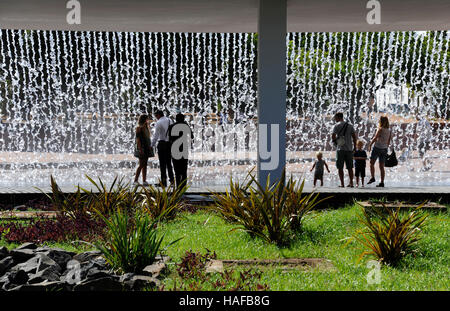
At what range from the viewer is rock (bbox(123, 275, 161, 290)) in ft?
14.3

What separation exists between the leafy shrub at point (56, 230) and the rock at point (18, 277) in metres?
1.70

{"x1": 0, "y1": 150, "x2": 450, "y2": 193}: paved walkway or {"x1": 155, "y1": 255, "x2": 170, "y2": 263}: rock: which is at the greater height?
{"x1": 0, "y1": 150, "x2": 450, "y2": 193}: paved walkway

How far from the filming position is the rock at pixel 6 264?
4.85 meters

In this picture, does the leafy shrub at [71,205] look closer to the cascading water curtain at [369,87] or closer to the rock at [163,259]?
the rock at [163,259]

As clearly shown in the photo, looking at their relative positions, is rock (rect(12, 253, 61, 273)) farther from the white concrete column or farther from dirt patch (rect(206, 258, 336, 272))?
the white concrete column

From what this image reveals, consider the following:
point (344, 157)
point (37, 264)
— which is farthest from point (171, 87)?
point (37, 264)

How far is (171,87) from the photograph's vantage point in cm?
2012

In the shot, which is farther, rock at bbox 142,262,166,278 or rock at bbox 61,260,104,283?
rock at bbox 142,262,166,278

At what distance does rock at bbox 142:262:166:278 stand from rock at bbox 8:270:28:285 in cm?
99

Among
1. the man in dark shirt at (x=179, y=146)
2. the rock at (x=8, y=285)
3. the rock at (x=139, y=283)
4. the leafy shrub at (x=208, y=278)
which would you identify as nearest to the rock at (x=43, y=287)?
the rock at (x=8, y=285)

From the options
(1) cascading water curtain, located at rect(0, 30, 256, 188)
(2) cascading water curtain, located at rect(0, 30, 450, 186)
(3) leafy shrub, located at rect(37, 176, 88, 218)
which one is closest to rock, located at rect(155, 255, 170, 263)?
(3) leafy shrub, located at rect(37, 176, 88, 218)

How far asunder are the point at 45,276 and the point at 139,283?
81cm

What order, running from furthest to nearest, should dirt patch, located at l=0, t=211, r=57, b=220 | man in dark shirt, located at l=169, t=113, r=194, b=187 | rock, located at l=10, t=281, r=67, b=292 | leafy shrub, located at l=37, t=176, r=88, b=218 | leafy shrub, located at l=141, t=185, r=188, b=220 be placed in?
man in dark shirt, located at l=169, t=113, r=194, b=187 < dirt patch, located at l=0, t=211, r=57, b=220 < leafy shrub, located at l=141, t=185, r=188, b=220 < leafy shrub, located at l=37, t=176, r=88, b=218 < rock, located at l=10, t=281, r=67, b=292
